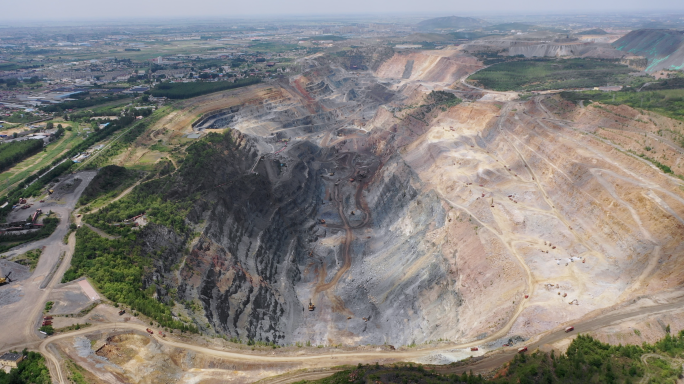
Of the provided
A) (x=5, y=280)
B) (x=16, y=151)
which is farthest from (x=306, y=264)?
(x=16, y=151)

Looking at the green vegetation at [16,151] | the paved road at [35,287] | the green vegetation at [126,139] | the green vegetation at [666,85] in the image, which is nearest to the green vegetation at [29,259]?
the paved road at [35,287]

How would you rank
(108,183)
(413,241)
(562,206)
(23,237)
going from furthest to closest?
(413,241) < (108,183) < (562,206) < (23,237)

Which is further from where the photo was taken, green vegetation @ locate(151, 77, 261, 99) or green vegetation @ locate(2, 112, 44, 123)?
green vegetation @ locate(151, 77, 261, 99)

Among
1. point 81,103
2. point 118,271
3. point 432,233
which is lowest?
point 432,233

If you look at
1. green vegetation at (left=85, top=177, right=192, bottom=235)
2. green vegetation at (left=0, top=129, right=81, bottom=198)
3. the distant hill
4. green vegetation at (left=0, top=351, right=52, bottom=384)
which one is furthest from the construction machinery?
the distant hill

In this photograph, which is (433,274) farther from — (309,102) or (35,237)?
(309,102)

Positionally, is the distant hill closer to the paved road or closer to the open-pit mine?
the open-pit mine

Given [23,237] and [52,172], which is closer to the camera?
[23,237]

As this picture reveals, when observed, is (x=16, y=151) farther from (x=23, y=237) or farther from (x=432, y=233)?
(x=432, y=233)
